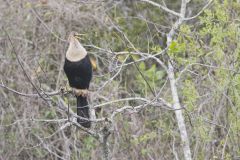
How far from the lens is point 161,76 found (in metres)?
6.93

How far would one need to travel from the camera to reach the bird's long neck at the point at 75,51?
15.0ft

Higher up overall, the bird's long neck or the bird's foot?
the bird's long neck

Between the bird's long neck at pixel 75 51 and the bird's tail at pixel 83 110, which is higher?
the bird's long neck at pixel 75 51

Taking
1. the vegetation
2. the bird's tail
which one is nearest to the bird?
the bird's tail

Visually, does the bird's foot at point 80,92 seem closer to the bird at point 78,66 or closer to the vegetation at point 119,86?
the bird at point 78,66

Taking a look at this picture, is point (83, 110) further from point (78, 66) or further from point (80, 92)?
point (78, 66)

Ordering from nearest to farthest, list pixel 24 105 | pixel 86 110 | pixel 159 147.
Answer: pixel 86 110 → pixel 159 147 → pixel 24 105

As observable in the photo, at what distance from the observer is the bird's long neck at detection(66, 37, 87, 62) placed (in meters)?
4.56

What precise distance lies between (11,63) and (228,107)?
282cm

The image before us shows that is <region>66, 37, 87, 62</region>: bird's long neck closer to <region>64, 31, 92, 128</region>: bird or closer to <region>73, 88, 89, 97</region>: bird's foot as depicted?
<region>64, 31, 92, 128</region>: bird

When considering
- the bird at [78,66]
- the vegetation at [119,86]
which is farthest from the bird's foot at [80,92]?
the vegetation at [119,86]

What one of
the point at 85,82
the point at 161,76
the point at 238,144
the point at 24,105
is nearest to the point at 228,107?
the point at 238,144

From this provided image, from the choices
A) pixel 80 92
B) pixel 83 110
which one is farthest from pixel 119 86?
pixel 83 110

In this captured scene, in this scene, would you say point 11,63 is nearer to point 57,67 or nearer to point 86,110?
point 57,67
